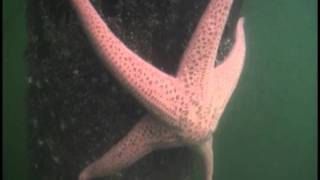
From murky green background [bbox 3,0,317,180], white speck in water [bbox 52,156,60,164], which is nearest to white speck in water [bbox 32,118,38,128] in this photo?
white speck in water [bbox 52,156,60,164]

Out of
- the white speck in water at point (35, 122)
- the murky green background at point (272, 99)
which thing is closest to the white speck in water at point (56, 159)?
the white speck in water at point (35, 122)

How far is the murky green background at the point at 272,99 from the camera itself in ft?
21.8

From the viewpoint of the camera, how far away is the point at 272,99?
718cm

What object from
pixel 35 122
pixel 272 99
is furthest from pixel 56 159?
pixel 272 99

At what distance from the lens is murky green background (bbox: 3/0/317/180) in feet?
21.8

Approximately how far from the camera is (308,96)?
802cm

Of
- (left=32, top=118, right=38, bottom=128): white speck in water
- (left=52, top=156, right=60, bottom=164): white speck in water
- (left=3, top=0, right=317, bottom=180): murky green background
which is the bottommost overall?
(left=3, top=0, right=317, bottom=180): murky green background

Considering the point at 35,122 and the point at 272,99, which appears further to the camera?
the point at 272,99

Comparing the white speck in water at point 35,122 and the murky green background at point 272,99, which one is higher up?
the white speck in water at point 35,122

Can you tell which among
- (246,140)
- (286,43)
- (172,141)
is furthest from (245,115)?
(172,141)

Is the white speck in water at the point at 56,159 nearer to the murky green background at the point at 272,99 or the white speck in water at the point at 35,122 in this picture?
the white speck in water at the point at 35,122

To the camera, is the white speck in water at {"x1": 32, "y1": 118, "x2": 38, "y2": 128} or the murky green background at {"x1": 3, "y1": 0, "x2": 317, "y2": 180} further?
the murky green background at {"x1": 3, "y1": 0, "x2": 317, "y2": 180}

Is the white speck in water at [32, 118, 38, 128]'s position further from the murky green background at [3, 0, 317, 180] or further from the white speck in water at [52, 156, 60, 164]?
the murky green background at [3, 0, 317, 180]

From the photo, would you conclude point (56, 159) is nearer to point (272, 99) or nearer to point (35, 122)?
point (35, 122)
